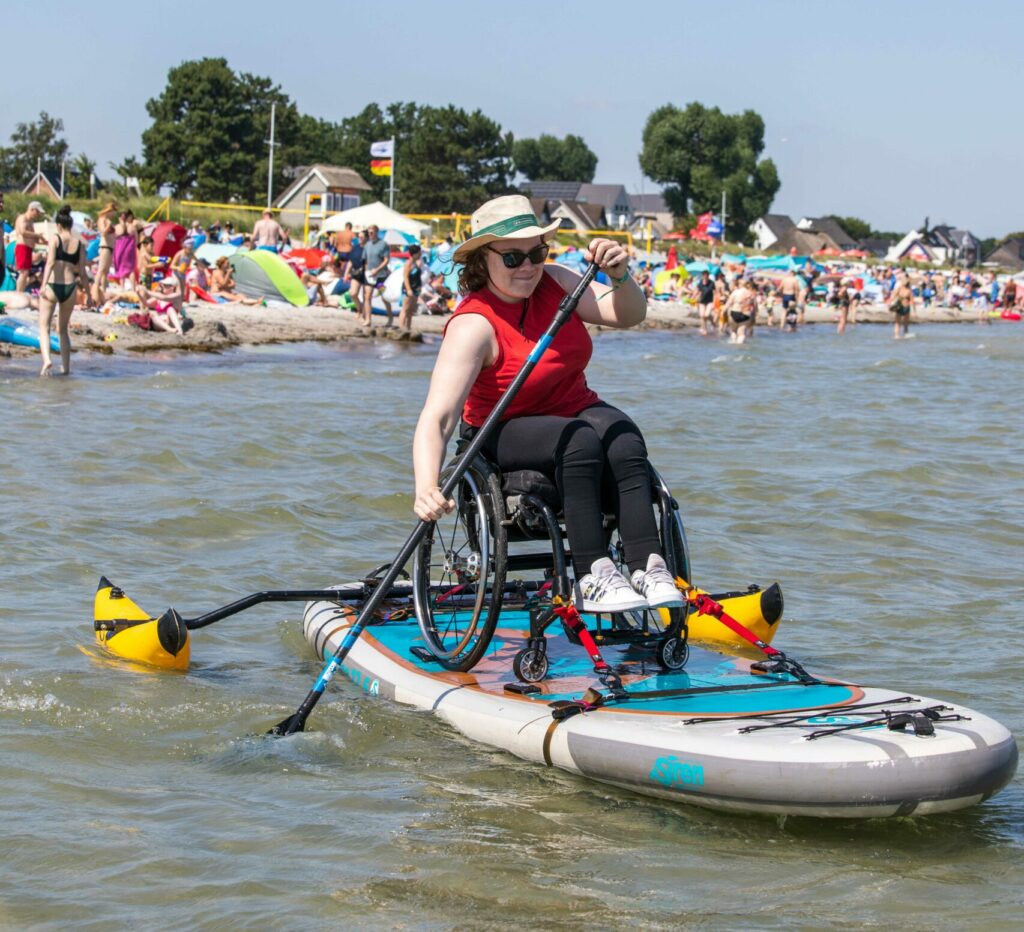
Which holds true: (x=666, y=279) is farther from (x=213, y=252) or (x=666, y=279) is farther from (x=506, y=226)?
(x=506, y=226)

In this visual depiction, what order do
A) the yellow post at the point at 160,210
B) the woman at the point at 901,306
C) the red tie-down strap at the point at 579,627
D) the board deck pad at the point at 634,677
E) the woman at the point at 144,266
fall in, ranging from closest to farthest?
the board deck pad at the point at 634,677 → the red tie-down strap at the point at 579,627 → the woman at the point at 144,266 → the yellow post at the point at 160,210 → the woman at the point at 901,306

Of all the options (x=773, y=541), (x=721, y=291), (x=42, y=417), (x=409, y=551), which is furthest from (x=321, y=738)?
(x=721, y=291)

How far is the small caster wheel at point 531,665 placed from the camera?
14.8 ft

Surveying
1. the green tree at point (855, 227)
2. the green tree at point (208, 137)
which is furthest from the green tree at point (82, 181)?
the green tree at point (855, 227)

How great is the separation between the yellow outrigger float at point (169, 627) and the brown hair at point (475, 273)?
59.3 inches

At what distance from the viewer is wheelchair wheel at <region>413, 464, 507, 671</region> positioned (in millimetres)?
4359

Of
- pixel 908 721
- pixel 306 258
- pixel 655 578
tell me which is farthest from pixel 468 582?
pixel 306 258

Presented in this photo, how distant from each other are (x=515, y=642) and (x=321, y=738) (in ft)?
3.13

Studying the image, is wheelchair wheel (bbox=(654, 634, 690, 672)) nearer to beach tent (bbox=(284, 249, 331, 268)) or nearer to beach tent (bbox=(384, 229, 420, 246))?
beach tent (bbox=(284, 249, 331, 268))

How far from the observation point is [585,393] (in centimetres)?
471

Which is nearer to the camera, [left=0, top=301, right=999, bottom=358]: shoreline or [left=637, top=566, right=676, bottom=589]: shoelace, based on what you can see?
[left=637, top=566, right=676, bottom=589]: shoelace

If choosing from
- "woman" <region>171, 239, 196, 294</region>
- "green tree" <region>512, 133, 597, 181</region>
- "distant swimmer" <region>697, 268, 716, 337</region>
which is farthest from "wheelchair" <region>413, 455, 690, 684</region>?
"green tree" <region>512, 133, 597, 181</region>

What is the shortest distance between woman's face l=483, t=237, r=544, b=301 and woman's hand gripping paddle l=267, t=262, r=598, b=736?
0.42 feet

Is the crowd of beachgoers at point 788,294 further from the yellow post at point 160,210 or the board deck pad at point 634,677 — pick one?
the board deck pad at point 634,677
